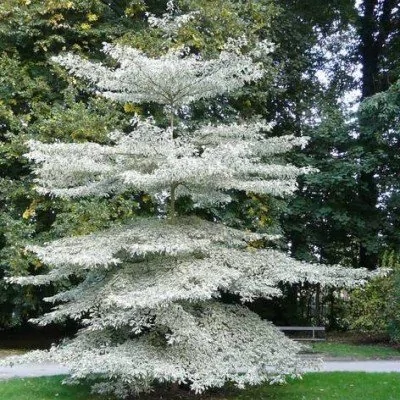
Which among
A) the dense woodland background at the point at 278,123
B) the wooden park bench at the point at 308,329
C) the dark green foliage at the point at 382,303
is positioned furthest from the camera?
the wooden park bench at the point at 308,329

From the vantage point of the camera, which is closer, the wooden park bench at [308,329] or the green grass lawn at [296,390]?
the green grass lawn at [296,390]

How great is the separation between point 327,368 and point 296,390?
2.13 metres

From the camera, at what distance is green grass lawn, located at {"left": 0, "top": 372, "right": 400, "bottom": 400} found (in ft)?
27.5

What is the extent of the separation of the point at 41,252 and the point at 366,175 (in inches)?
464

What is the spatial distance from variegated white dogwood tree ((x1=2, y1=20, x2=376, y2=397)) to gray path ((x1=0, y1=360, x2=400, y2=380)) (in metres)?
2.65

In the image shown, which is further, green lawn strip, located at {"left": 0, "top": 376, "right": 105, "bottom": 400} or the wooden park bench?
the wooden park bench

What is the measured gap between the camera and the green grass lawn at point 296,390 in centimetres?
839

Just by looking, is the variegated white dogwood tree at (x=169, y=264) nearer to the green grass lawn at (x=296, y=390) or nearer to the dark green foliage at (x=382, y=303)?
the green grass lawn at (x=296, y=390)

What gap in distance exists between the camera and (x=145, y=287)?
293 inches

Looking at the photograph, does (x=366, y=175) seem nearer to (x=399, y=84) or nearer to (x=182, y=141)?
(x=399, y=84)

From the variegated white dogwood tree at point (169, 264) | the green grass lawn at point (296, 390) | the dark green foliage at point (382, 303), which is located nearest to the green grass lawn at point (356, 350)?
the dark green foliage at point (382, 303)

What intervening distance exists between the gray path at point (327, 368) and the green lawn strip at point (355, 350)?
869 millimetres

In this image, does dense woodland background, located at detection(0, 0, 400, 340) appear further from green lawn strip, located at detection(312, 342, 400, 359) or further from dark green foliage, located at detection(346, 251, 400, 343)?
green lawn strip, located at detection(312, 342, 400, 359)

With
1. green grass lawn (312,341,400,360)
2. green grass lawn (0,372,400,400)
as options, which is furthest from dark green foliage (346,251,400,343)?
green grass lawn (0,372,400,400)
